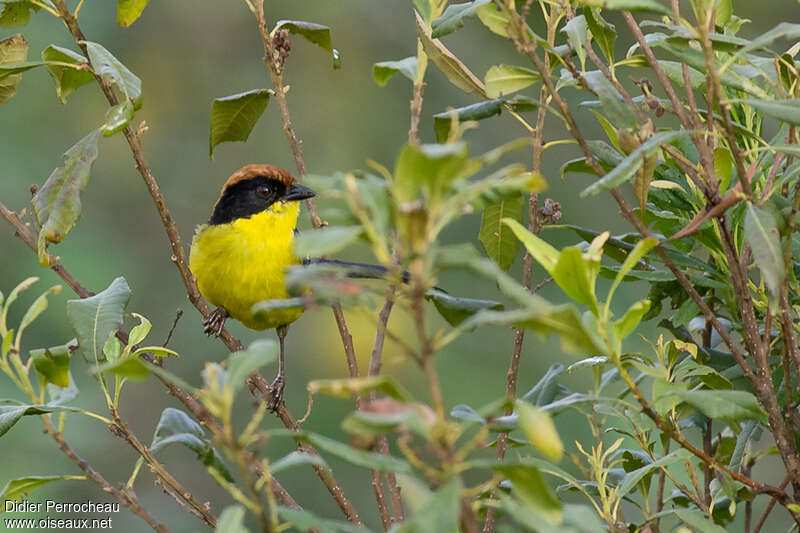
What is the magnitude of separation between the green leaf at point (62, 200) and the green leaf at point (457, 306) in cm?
74

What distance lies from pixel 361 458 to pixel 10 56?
1529 millimetres

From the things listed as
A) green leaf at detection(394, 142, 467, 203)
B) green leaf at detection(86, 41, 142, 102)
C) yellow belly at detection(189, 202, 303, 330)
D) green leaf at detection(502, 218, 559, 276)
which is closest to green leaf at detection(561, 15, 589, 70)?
green leaf at detection(502, 218, 559, 276)

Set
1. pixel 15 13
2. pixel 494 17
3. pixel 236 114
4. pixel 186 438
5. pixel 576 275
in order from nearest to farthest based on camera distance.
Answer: pixel 576 275 → pixel 186 438 → pixel 494 17 → pixel 15 13 → pixel 236 114

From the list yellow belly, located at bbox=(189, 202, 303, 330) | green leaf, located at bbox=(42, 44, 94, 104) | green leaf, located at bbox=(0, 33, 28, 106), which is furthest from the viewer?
yellow belly, located at bbox=(189, 202, 303, 330)

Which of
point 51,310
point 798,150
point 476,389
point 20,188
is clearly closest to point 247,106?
point 798,150

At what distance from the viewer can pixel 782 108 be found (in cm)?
153

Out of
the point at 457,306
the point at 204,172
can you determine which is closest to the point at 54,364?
the point at 457,306

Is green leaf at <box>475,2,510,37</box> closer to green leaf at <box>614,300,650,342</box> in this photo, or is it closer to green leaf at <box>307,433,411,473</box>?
green leaf at <box>614,300,650,342</box>

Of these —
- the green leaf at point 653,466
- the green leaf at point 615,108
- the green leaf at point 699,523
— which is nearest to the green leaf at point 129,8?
the green leaf at point 615,108

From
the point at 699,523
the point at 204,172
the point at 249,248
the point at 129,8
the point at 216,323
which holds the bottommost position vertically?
the point at 204,172

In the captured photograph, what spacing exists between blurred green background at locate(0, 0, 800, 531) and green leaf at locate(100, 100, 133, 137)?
13.5 feet

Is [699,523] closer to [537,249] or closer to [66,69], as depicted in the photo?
[537,249]

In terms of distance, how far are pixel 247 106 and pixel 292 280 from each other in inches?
58.3

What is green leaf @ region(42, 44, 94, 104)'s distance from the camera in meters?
2.00
